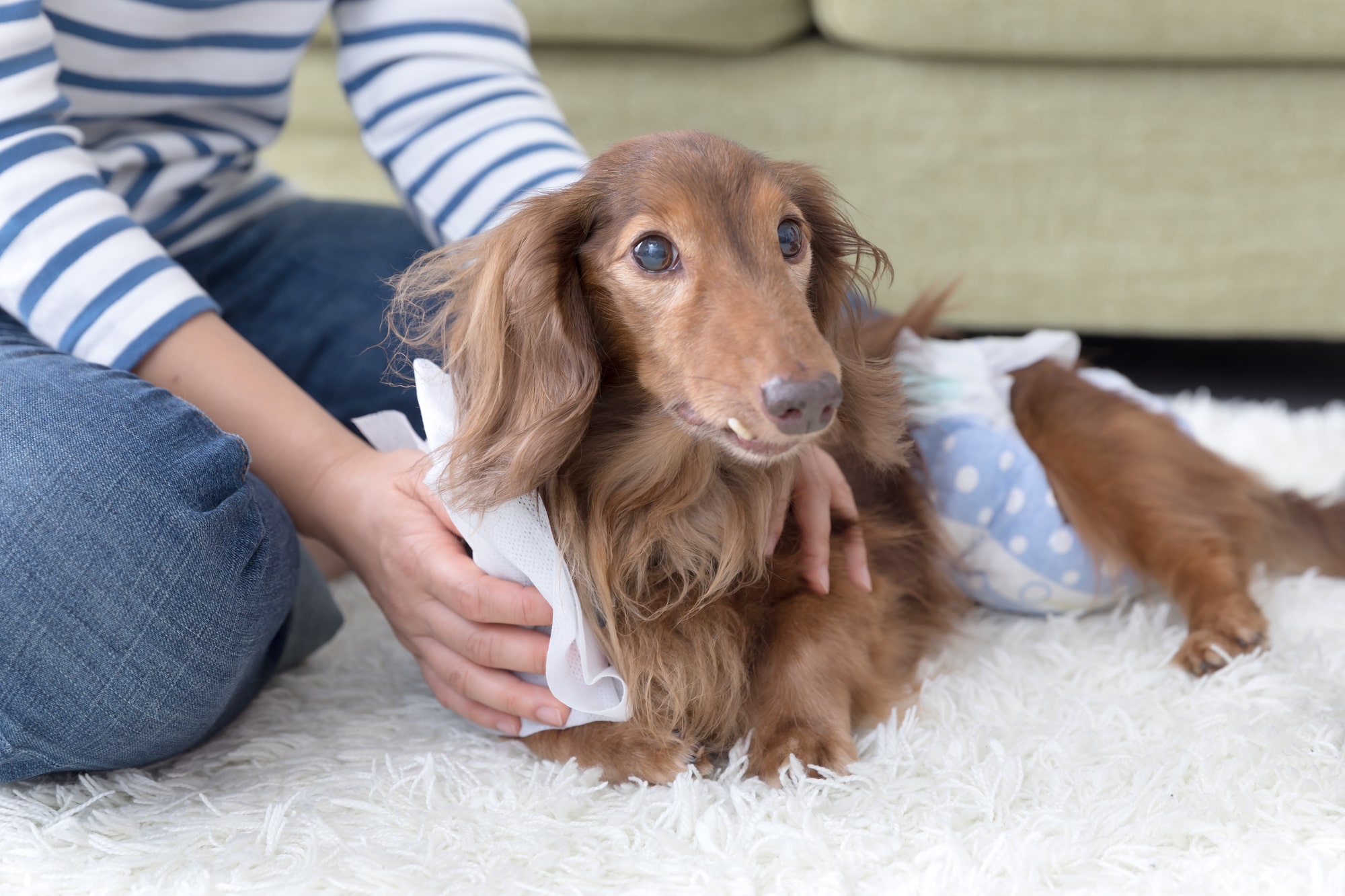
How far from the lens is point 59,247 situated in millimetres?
1065

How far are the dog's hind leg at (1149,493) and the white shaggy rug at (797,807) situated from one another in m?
0.15

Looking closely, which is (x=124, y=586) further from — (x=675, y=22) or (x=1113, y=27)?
(x=1113, y=27)

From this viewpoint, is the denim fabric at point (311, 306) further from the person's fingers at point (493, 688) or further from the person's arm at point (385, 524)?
the person's fingers at point (493, 688)

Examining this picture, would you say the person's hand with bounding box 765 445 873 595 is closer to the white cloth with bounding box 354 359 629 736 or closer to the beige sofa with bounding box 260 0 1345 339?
the white cloth with bounding box 354 359 629 736

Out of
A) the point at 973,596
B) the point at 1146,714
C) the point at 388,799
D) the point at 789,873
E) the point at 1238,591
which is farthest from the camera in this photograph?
the point at 973,596

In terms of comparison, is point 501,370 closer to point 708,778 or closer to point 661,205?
point 661,205

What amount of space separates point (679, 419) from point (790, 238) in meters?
0.19

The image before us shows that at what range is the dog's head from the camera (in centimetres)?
86

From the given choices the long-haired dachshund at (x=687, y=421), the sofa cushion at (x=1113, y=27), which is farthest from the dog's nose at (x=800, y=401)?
the sofa cushion at (x=1113, y=27)

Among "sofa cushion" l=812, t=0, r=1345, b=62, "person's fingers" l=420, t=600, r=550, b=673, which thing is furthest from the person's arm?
"sofa cushion" l=812, t=0, r=1345, b=62

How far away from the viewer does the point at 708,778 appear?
1.01 meters

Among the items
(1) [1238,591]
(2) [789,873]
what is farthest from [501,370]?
(1) [1238,591]

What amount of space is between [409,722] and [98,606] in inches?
12.9

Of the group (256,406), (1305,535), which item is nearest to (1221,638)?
(1305,535)
